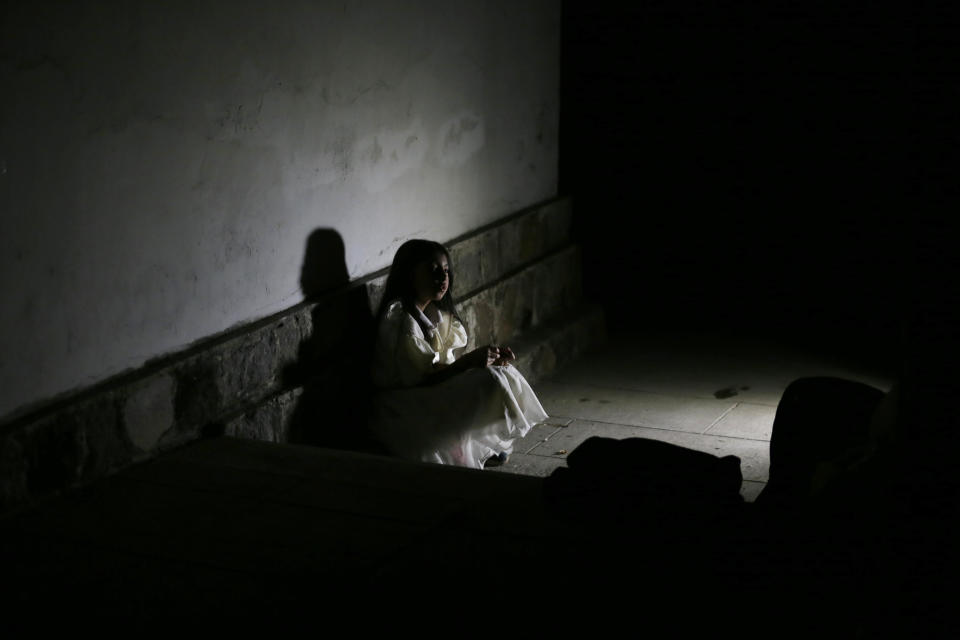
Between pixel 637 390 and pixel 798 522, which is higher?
pixel 798 522

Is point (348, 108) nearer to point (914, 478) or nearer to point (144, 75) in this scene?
point (144, 75)

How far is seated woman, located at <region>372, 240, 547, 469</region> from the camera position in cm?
536

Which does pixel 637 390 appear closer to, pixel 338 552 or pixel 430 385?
pixel 430 385

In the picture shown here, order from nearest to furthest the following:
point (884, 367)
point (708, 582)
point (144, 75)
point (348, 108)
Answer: point (708, 582) → point (144, 75) → point (348, 108) → point (884, 367)

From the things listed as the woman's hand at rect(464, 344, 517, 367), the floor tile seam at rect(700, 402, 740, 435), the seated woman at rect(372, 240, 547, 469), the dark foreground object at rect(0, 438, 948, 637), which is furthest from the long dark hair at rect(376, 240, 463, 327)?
the floor tile seam at rect(700, 402, 740, 435)

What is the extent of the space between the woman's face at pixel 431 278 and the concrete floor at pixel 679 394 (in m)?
0.94

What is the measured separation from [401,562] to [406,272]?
216cm

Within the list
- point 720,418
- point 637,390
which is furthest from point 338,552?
point 637,390

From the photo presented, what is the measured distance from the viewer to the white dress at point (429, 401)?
5359 millimetres

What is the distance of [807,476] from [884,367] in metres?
4.19

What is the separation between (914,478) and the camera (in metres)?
2.20

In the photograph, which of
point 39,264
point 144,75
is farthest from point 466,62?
point 39,264

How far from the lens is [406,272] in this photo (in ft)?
17.9

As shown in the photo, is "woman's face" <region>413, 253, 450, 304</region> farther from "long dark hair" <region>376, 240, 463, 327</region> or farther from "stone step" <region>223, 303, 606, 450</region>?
"stone step" <region>223, 303, 606, 450</region>
